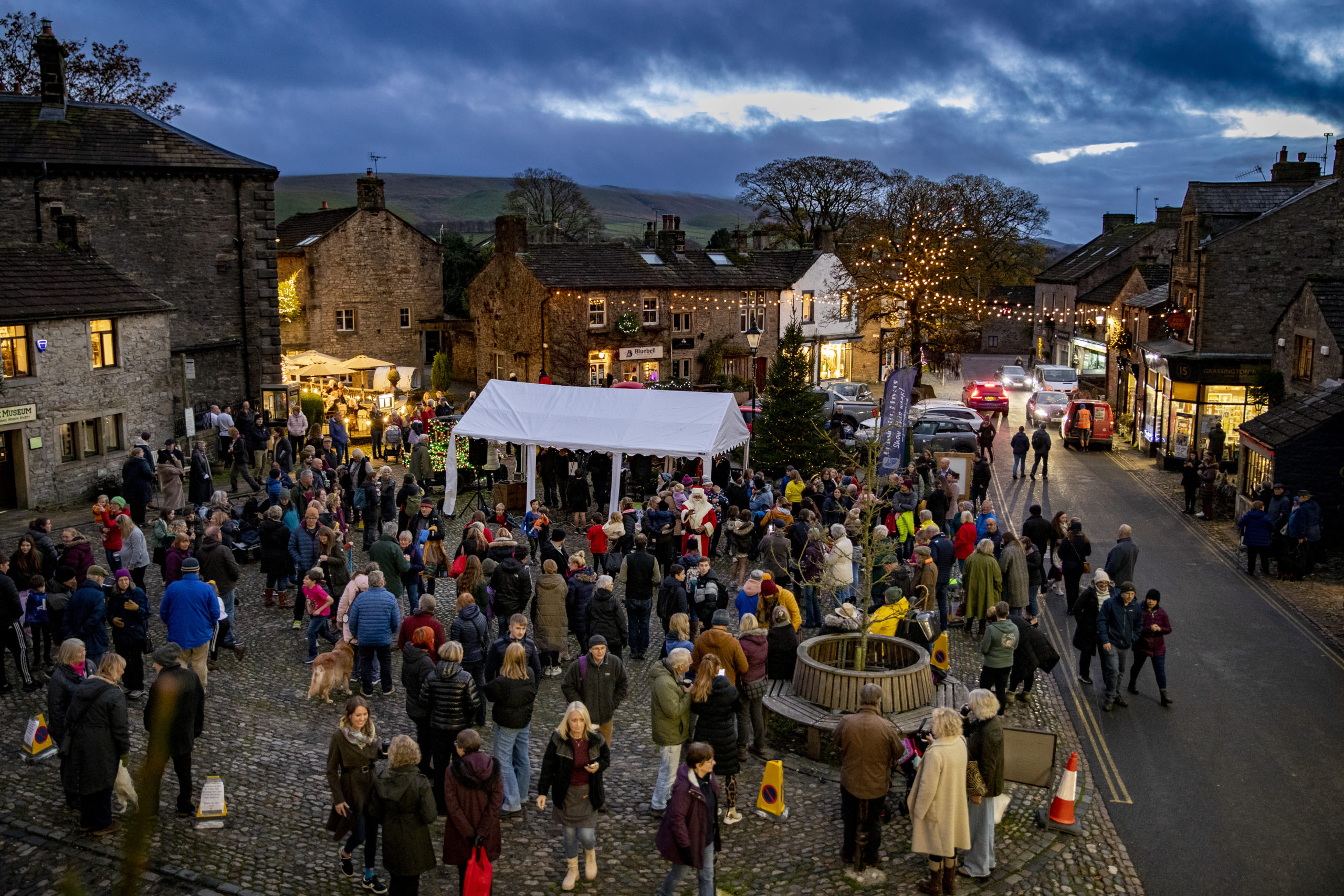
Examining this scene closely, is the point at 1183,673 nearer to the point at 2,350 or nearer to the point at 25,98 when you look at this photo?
the point at 2,350

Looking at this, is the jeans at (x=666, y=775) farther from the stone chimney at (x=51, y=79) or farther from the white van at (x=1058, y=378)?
the white van at (x=1058, y=378)

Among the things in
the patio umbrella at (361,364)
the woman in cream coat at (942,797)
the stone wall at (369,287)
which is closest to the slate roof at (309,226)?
the stone wall at (369,287)

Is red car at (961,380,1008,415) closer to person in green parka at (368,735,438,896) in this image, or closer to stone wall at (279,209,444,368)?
stone wall at (279,209,444,368)

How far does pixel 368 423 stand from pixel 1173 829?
24823mm

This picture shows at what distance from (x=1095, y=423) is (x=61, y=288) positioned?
27.5 m

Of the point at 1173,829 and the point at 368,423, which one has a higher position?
the point at 368,423

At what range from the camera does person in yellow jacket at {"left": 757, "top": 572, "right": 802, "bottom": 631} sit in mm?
12906

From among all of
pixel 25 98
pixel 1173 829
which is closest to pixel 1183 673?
pixel 1173 829

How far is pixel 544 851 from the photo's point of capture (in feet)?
29.3

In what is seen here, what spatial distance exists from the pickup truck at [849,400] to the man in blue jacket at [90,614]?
2348 centimetres

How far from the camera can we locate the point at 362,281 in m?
45.2

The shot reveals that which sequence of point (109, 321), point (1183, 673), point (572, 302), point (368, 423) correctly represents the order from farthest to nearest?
point (572, 302)
point (368, 423)
point (109, 321)
point (1183, 673)

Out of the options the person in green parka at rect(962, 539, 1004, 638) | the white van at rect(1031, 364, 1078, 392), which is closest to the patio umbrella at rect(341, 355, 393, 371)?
the person in green parka at rect(962, 539, 1004, 638)

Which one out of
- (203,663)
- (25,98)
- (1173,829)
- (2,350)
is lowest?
(1173,829)
